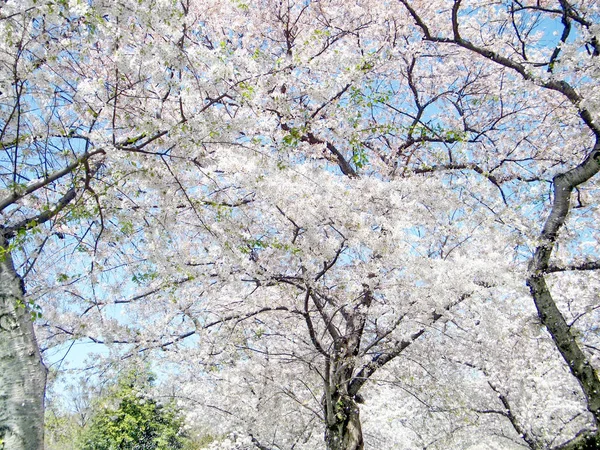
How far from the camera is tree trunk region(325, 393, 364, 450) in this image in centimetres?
670

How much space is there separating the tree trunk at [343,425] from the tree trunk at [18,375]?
412 cm

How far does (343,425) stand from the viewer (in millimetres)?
6816

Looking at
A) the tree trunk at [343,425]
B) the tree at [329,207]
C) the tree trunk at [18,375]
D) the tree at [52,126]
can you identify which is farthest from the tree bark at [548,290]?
the tree trunk at [18,375]

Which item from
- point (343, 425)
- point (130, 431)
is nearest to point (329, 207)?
point (343, 425)

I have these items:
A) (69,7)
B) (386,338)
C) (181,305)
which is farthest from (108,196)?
(386,338)

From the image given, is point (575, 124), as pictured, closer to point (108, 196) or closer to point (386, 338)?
point (386, 338)

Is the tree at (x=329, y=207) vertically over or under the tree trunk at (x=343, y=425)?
over

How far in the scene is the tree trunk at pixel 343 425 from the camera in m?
6.70

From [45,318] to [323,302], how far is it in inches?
155

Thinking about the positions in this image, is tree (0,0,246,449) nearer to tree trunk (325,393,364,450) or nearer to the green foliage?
tree trunk (325,393,364,450)

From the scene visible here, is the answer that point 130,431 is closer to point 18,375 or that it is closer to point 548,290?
point 548,290

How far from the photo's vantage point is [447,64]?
946 centimetres

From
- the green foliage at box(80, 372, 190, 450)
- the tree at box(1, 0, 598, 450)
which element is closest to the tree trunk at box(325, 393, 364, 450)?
the tree at box(1, 0, 598, 450)

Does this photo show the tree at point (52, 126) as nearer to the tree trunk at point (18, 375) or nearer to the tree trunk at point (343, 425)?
the tree trunk at point (18, 375)
